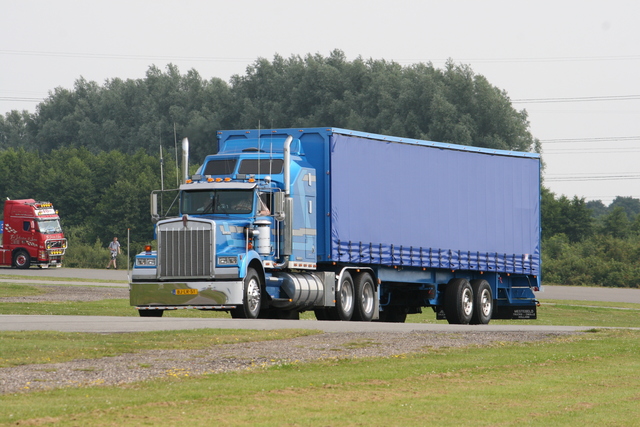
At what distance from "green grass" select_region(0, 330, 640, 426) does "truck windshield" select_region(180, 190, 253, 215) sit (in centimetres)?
859

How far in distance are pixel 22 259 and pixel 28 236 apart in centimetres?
159

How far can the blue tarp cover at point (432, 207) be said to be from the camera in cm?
2762

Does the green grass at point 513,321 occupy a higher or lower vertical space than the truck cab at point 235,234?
lower

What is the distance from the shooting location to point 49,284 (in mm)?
45812

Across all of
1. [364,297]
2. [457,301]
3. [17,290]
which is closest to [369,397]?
[364,297]

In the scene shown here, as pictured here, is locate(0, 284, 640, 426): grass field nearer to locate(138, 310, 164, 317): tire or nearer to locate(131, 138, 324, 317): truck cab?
locate(131, 138, 324, 317): truck cab

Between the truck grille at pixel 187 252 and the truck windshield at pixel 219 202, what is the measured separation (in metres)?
0.70

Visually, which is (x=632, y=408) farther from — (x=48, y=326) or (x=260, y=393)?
(x=48, y=326)

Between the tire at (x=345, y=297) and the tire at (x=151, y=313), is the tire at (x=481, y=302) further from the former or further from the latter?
the tire at (x=151, y=313)

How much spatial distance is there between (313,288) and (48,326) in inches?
290

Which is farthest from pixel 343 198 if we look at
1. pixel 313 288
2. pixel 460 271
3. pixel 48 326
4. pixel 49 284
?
pixel 49 284

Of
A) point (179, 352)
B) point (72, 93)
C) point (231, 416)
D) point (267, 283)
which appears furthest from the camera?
point (72, 93)

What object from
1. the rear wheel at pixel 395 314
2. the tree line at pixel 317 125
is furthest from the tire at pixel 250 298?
the tree line at pixel 317 125

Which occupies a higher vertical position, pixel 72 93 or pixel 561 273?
pixel 72 93
